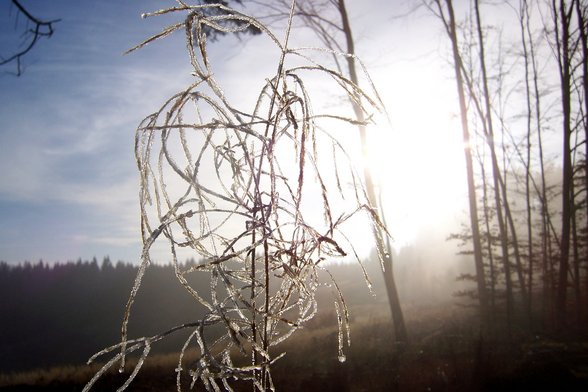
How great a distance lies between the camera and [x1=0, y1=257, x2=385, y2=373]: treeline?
5369cm

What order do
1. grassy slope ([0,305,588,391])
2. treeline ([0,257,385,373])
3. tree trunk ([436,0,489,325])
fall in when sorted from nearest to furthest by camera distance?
grassy slope ([0,305,588,391]) < tree trunk ([436,0,489,325]) < treeline ([0,257,385,373])

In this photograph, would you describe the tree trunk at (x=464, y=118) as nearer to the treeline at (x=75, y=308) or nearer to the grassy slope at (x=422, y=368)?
the grassy slope at (x=422, y=368)

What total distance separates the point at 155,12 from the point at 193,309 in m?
59.4

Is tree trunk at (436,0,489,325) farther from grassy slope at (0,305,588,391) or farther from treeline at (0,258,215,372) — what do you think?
treeline at (0,258,215,372)

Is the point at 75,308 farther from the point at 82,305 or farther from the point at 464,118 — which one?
the point at 464,118

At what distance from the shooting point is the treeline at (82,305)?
53688 mm

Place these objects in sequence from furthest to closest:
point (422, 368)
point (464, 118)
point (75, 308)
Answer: point (75, 308) < point (464, 118) < point (422, 368)

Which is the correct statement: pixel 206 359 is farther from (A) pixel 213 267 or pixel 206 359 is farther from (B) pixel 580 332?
(B) pixel 580 332

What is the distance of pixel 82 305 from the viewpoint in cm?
6825

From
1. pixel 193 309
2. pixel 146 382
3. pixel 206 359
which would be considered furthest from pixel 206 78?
pixel 193 309

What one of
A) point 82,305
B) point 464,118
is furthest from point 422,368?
point 82,305

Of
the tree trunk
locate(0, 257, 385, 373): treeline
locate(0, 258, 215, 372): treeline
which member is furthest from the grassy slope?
locate(0, 258, 215, 372): treeline

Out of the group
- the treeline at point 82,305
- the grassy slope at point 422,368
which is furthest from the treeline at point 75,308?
the grassy slope at point 422,368

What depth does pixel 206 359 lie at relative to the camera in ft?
2.19
